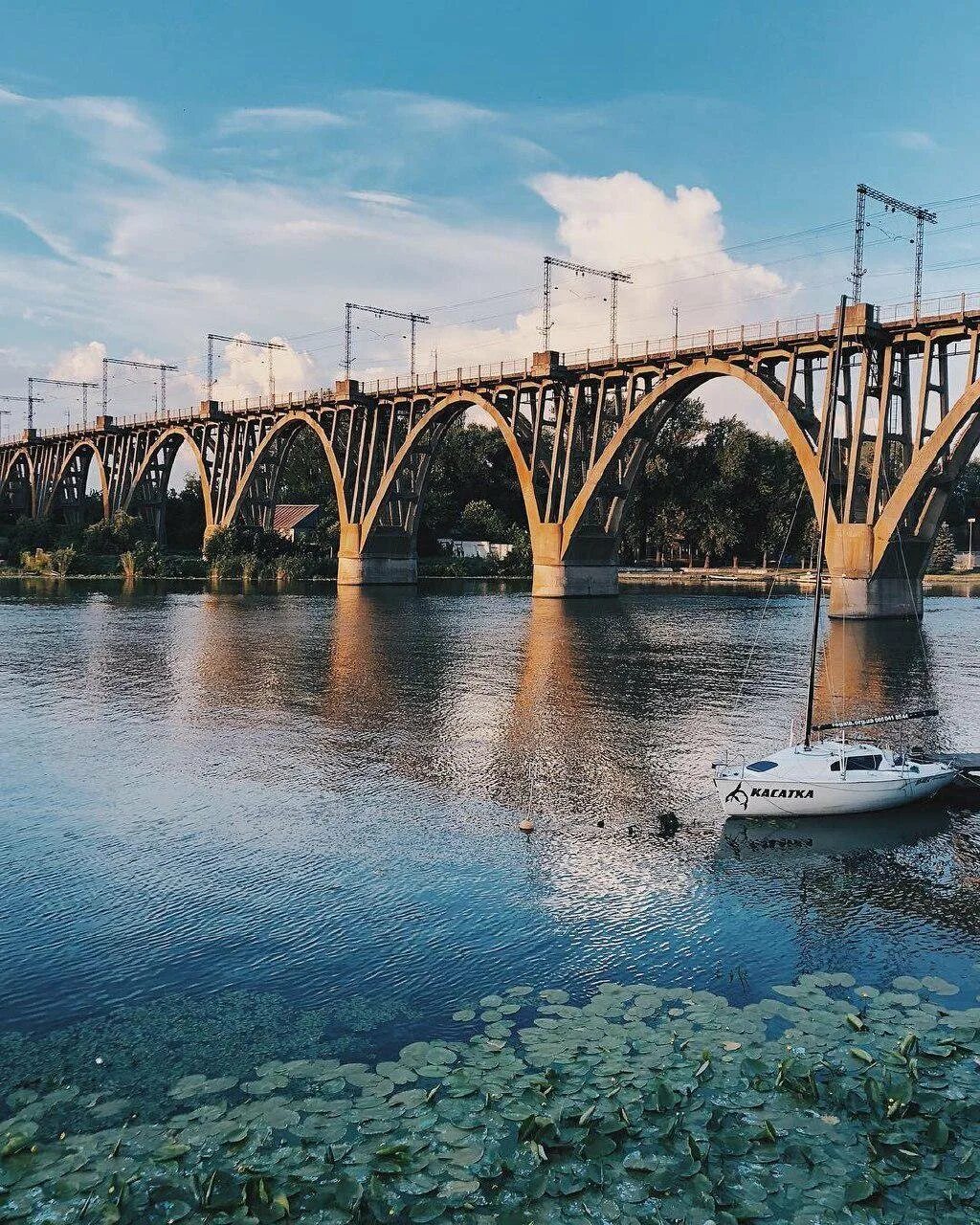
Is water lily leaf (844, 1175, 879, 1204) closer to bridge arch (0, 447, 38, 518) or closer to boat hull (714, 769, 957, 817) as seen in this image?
boat hull (714, 769, 957, 817)

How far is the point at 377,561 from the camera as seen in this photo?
364ft

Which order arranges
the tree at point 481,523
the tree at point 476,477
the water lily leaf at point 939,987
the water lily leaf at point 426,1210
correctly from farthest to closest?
the tree at point 476,477, the tree at point 481,523, the water lily leaf at point 939,987, the water lily leaf at point 426,1210

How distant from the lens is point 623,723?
33.6 metres

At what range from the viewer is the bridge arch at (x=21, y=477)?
170 meters

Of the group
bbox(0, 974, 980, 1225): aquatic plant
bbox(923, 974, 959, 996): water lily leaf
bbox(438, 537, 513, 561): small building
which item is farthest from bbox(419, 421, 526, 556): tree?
bbox(0, 974, 980, 1225): aquatic plant

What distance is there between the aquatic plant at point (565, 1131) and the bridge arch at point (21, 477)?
171 m

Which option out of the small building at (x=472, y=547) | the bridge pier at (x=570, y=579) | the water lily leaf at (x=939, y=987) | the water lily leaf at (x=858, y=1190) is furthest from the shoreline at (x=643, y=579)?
the water lily leaf at (x=858, y=1190)

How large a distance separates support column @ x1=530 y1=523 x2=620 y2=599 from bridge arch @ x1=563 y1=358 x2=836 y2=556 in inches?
35.5

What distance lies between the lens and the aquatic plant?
9.48 m

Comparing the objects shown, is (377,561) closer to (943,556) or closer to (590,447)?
(590,447)

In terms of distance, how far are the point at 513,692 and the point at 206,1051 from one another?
2766 centimetres

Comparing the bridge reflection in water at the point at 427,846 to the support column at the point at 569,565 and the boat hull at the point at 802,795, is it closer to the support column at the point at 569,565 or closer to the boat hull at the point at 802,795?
the boat hull at the point at 802,795

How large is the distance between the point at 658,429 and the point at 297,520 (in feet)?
246

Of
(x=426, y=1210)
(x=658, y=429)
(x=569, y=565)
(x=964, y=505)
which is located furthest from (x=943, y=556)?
(x=426, y=1210)
